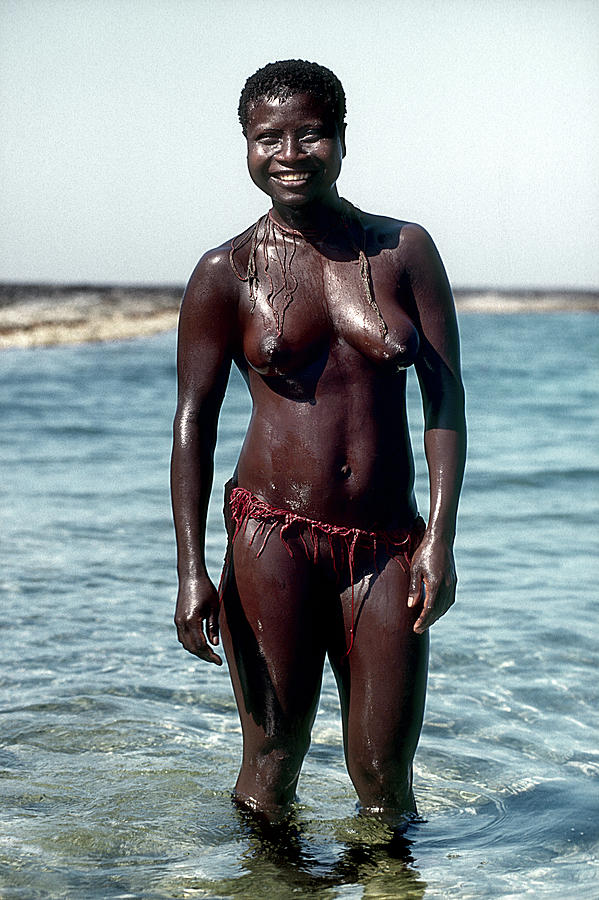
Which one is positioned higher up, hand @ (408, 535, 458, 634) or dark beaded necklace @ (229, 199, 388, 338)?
dark beaded necklace @ (229, 199, 388, 338)

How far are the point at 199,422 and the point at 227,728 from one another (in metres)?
2.04

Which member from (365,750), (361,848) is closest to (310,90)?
(365,750)

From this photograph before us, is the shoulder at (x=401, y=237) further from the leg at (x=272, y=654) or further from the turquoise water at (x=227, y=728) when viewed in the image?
the turquoise water at (x=227, y=728)

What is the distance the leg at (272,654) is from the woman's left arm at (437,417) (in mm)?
310

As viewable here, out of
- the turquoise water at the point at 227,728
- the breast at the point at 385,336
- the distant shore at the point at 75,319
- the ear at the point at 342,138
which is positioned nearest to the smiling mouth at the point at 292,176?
the ear at the point at 342,138

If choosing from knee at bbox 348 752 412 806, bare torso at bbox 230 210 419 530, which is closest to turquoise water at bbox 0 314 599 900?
knee at bbox 348 752 412 806

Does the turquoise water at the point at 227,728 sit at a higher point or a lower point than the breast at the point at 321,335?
lower

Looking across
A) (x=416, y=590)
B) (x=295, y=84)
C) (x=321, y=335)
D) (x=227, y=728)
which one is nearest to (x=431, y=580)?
(x=416, y=590)

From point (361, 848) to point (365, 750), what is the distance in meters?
0.39

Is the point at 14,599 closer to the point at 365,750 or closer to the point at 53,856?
the point at 53,856

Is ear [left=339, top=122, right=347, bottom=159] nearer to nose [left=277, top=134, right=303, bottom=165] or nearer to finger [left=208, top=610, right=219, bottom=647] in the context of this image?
nose [left=277, top=134, right=303, bottom=165]

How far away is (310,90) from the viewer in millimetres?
3195

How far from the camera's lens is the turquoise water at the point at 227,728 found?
3586mm

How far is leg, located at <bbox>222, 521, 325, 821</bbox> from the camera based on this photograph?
11.0ft
